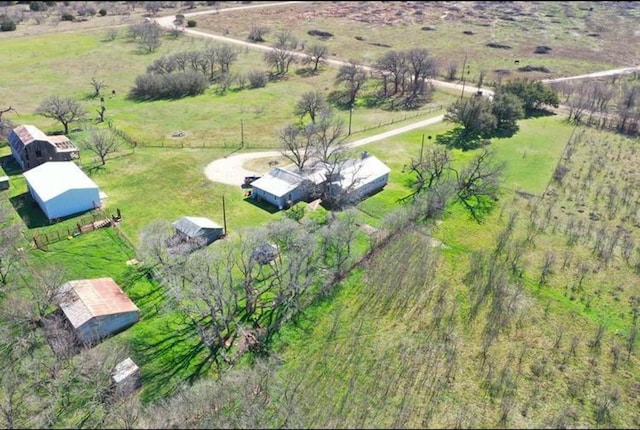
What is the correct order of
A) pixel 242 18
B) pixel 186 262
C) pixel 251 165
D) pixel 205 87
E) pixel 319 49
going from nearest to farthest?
1. pixel 186 262
2. pixel 251 165
3. pixel 205 87
4. pixel 319 49
5. pixel 242 18

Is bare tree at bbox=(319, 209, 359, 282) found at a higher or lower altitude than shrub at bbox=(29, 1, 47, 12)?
lower

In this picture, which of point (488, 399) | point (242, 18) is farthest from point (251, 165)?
point (242, 18)

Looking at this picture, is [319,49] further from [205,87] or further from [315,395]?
[315,395]

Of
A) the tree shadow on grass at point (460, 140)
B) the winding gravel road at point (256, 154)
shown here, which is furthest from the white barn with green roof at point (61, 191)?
the tree shadow on grass at point (460, 140)

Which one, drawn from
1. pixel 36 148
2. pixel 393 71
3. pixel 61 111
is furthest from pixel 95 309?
pixel 393 71

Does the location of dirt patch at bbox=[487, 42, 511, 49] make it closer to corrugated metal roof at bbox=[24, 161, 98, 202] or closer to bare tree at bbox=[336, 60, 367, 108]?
bare tree at bbox=[336, 60, 367, 108]

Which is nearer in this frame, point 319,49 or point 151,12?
point 319,49

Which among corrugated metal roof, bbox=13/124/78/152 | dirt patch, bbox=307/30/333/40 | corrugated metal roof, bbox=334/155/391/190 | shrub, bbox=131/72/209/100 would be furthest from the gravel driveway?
dirt patch, bbox=307/30/333/40
